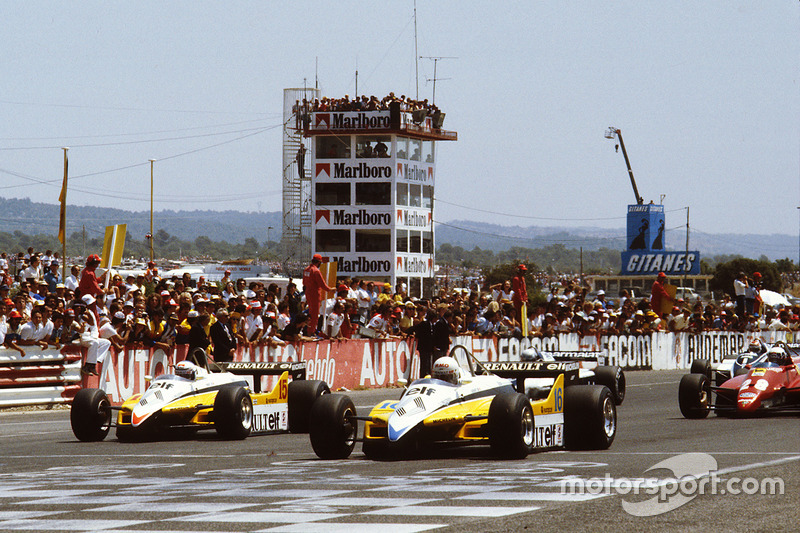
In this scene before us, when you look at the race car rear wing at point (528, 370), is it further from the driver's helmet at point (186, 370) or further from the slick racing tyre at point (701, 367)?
the slick racing tyre at point (701, 367)

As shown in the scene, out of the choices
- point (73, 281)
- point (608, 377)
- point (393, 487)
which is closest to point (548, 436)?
point (393, 487)

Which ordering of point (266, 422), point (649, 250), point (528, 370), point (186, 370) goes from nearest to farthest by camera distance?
point (528, 370), point (186, 370), point (266, 422), point (649, 250)

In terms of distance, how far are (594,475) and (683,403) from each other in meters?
8.04

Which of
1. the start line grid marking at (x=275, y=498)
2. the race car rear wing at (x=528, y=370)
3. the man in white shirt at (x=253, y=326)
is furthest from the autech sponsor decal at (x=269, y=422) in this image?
the man in white shirt at (x=253, y=326)

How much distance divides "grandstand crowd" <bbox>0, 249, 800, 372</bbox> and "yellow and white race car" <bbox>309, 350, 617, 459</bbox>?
5.39 m

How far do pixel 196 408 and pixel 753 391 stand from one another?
28.5ft

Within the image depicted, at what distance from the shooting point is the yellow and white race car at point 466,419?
1182 centimetres

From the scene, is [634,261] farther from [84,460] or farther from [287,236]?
[84,460]

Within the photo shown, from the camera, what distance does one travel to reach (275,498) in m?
8.91

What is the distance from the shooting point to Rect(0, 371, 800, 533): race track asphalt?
7.70 metres

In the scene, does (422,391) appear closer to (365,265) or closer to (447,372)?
(447,372)

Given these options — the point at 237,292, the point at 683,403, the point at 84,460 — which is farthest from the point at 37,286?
the point at 683,403

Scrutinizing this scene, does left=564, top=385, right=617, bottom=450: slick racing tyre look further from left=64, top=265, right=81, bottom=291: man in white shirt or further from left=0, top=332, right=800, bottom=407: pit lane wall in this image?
left=64, top=265, right=81, bottom=291: man in white shirt

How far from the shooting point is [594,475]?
10219mm
